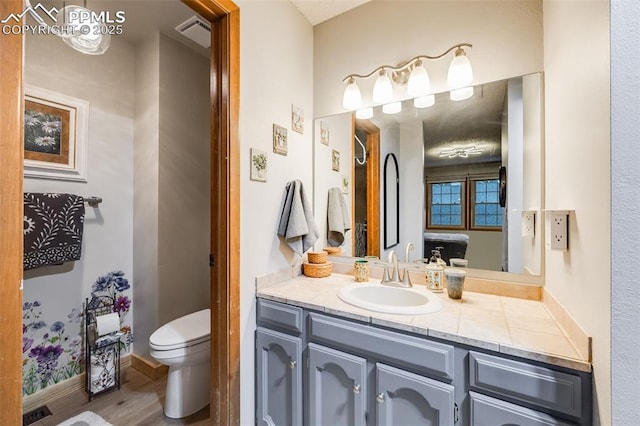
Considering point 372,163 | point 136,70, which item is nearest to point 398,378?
point 372,163

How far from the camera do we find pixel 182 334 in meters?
1.59

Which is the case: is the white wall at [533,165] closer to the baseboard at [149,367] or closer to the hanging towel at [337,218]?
the hanging towel at [337,218]

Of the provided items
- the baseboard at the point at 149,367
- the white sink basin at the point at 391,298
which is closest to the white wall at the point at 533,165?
the white sink basin at the point at 391,298

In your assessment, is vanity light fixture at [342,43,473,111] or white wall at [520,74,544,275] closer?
white wall at [520,74,544,275]

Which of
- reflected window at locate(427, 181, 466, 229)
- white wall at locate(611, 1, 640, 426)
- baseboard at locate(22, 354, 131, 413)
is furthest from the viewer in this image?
baseboard at locate(22, 354, 131, 413)

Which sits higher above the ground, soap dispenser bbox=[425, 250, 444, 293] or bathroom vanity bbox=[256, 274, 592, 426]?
soap dispenser bbox=[425, 250, 444, 293]

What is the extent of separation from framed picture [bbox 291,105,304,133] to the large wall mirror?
27 centimetres

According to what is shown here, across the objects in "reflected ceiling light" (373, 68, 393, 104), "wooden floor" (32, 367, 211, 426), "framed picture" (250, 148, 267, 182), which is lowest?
"wooden floor" (32, 367, 211, 426)

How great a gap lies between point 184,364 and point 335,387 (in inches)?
37.7

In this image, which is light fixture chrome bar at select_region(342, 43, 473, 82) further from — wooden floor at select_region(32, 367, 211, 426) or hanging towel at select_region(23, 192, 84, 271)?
wooden floor at select_region(32, 367, 211, 426)

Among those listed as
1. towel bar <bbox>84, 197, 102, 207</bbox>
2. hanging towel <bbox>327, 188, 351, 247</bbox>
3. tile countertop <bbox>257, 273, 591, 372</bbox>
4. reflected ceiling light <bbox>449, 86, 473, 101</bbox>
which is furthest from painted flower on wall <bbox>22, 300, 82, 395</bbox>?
reflected ceiling light <bbox>449, 86, 473, 101</bbox>

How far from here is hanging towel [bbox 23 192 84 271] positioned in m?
1.50

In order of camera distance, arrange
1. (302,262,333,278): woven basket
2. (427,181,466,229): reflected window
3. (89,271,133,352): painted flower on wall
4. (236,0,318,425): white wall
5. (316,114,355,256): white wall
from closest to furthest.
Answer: (236,0,318,425): white wall < (427,181,466,229): reflected window < (302,262,333,278): woven basket < (316,114,355,256): white wall < (89,271,133,352): painted flower on wall

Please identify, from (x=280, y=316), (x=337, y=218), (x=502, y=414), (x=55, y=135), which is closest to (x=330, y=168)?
(x=337, y=218)
